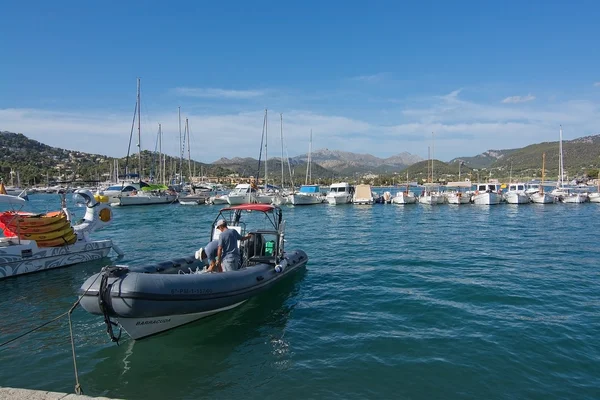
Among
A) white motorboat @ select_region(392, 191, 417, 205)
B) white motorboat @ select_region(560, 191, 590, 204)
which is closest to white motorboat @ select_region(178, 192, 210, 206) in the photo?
white motorboat @ select_region(392, 191, 417, 205)

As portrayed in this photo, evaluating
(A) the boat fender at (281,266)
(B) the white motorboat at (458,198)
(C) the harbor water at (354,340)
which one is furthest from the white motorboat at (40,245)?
(B) the white motorboat at (458,198)

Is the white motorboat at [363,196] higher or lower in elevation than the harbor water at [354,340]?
higher

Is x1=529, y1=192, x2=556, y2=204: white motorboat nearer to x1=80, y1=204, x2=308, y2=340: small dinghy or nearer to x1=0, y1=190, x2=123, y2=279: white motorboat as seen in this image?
x1=80, y1=204, x2=308, y2=340: small dinghy

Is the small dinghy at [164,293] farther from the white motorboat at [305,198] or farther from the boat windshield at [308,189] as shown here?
the boat windshield at [308,189]

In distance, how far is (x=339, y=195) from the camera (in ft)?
196

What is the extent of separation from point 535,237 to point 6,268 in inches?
1070

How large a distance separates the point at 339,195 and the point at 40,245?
46.6 meters

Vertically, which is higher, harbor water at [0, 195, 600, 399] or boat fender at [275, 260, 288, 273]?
boat fender at [275, 260, 288, 273]

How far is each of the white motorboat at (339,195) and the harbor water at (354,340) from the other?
4203 centimetres

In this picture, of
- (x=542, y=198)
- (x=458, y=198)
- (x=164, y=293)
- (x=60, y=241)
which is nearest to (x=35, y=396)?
(x=164, y=293)

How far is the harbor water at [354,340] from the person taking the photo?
7.24 metres

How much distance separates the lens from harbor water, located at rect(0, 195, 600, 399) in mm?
7242

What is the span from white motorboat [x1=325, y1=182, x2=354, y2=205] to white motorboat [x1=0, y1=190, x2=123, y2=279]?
42.9m

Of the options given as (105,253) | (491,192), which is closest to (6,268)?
(105,253)
